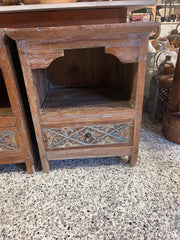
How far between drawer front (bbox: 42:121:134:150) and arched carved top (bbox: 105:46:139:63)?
311 millimetres

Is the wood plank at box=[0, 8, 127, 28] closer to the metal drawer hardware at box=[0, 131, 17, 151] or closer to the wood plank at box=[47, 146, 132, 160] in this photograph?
the metal drawer hardware at box=[0, 131, 17, 151]

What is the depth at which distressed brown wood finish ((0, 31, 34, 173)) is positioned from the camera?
74 centimetres

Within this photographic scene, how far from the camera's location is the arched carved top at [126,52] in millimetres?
747

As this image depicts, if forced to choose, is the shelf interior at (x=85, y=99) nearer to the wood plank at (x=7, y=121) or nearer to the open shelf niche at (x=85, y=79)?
the open shelf niche at (x=85, y=79)

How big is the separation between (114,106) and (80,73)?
50 cm

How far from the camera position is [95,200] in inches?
32.8

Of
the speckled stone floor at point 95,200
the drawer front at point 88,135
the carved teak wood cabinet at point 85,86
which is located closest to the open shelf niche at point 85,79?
the carved teak wood cabinet at point 85,86

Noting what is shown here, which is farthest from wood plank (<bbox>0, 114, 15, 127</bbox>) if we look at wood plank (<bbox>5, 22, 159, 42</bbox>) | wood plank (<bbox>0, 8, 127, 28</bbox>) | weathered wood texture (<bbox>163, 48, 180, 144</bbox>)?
weathered wood texture (<bbox>163, 48, 180, 144</bbox>)

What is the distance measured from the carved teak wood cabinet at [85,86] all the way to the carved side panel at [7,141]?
0.42 ft

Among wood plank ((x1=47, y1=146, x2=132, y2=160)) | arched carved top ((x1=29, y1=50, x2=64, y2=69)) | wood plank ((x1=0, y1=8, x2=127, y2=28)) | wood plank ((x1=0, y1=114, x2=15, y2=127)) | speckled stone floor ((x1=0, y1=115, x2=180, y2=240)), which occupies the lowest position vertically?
speckled stone floor ((x1=0, y1=115, x2=180, y2=240))

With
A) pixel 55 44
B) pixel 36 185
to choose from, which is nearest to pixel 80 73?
pixel 55 44

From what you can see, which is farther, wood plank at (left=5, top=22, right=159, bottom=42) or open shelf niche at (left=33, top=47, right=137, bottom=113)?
open shelf niche at (left=33, top=47, right=137, bottom=113)

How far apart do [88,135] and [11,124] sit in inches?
15.1

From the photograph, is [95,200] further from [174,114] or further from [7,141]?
[174,114]
